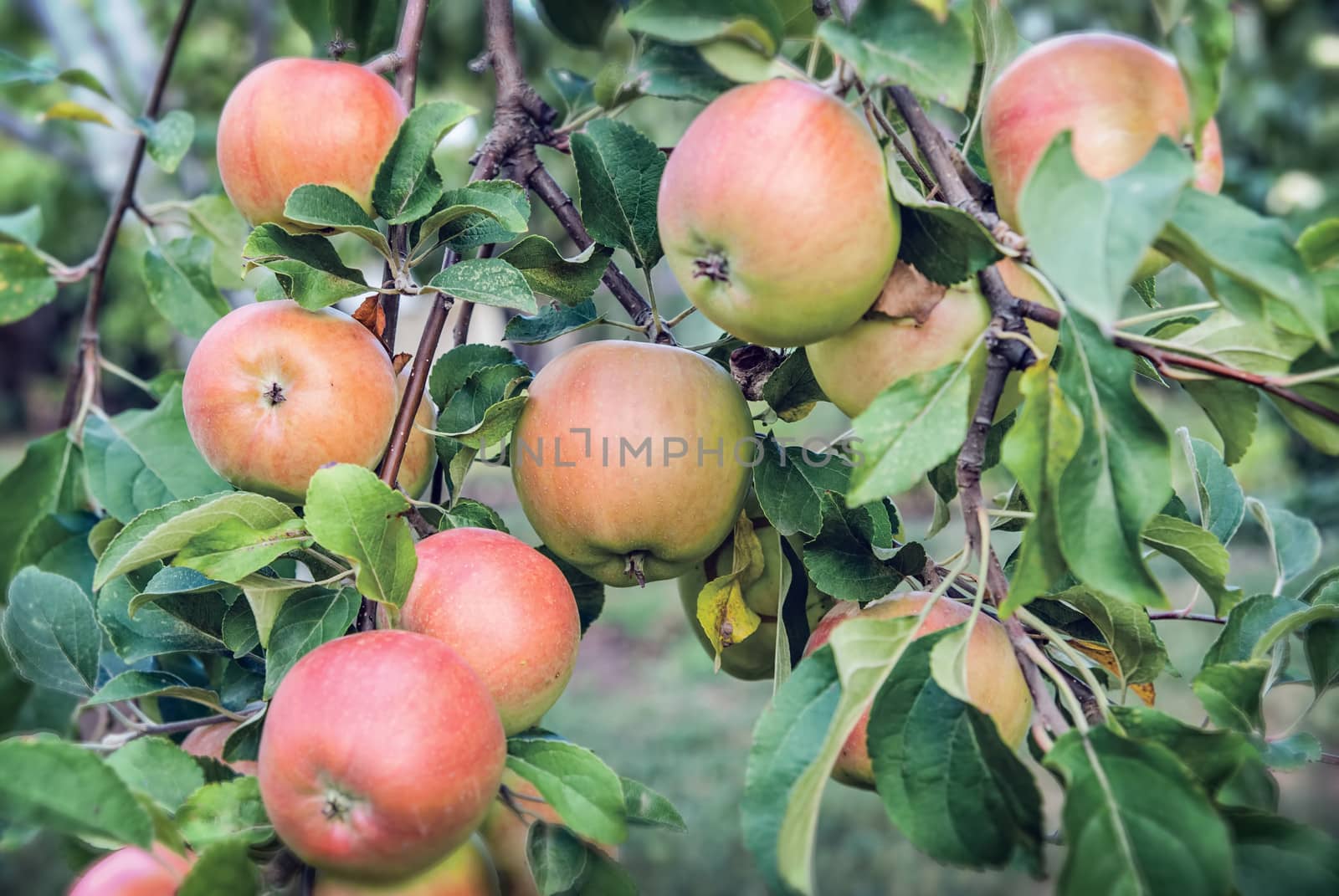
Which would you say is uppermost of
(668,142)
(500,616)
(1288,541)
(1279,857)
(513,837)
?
(500,616)

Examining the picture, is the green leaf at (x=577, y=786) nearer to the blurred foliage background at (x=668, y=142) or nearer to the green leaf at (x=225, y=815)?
the green leaf at (x=225, y=815)

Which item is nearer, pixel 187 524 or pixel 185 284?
pixel 187 524

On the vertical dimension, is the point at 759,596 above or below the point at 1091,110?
below

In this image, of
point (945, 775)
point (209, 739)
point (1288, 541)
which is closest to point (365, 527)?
point (209, 739)

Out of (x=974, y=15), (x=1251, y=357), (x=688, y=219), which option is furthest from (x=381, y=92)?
(x=1251, y=357)

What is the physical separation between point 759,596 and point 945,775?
332 mm

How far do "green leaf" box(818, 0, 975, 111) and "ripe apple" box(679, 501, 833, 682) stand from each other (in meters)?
0.43

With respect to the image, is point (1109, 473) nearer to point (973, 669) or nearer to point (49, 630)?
point (973, 669)

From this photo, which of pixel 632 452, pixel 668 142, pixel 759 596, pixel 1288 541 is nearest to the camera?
pixel 632 452

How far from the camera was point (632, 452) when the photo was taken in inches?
34.3

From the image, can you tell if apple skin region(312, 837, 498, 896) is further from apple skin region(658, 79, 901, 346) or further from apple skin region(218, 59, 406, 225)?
apple skin region(218, 59, 406, 225)

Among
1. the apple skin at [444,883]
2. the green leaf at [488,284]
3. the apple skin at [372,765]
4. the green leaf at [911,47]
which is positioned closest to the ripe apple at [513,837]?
the apple skin at [444,883]

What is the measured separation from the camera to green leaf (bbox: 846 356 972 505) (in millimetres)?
609

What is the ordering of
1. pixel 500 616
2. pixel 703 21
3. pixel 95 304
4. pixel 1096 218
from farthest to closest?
pixel 95 304
pixel 500 616
pixel 703 21
pixel 1096 218
